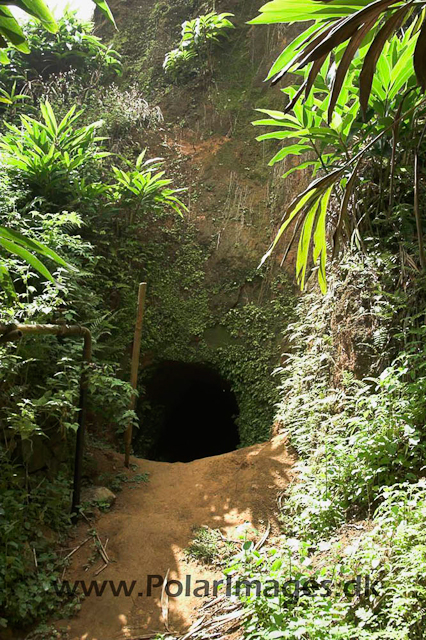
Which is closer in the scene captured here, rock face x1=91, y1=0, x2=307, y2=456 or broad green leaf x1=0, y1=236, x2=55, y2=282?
broad green leaf x1=0, y1=236, x2=55, y2=282

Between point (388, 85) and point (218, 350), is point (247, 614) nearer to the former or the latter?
point (388, 85)

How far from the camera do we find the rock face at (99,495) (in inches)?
175

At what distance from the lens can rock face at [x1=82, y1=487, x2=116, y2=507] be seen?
4.45 meters

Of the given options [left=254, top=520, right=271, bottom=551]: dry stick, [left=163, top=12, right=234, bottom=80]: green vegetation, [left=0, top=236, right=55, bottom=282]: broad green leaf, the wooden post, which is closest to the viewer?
[left=0, top=236, right=55, bottom=282]: broad green leaf

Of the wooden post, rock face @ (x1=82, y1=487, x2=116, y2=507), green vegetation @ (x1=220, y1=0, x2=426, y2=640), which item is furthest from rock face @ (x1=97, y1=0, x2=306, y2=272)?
rock face @ (x1=82, y1=487, x2=116, y2=507)

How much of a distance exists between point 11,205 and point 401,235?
151 inches

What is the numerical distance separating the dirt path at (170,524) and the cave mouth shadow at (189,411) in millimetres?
1843

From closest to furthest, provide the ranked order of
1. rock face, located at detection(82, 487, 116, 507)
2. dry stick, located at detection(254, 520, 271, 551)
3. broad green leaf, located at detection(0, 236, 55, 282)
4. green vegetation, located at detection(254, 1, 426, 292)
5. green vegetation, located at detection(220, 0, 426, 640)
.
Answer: broad green leaf, located at detection(0, 236, 55, 282)
green vegetation, located at detection(220, 0, 426, 640)
green vegetation, located at detection(254, 1, 426, 292)
dry stick, located at detection(254, 520, 271, 551)
rock face, located at detection(82, 487, 116, 507)

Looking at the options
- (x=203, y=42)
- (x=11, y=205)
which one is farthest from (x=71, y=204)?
(x=203, y=42)

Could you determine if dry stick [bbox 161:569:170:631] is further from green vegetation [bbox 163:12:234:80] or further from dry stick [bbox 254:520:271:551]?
green vegetation [bbox 163:12:234:80]

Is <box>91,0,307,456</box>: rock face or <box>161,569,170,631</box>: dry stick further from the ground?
<box>91,0,307,456</box>: rock face

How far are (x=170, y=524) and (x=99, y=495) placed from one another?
760mm

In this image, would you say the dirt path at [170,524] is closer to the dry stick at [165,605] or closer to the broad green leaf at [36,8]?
the dry stick at [165,605]

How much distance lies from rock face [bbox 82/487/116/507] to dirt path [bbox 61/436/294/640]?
0.09m
